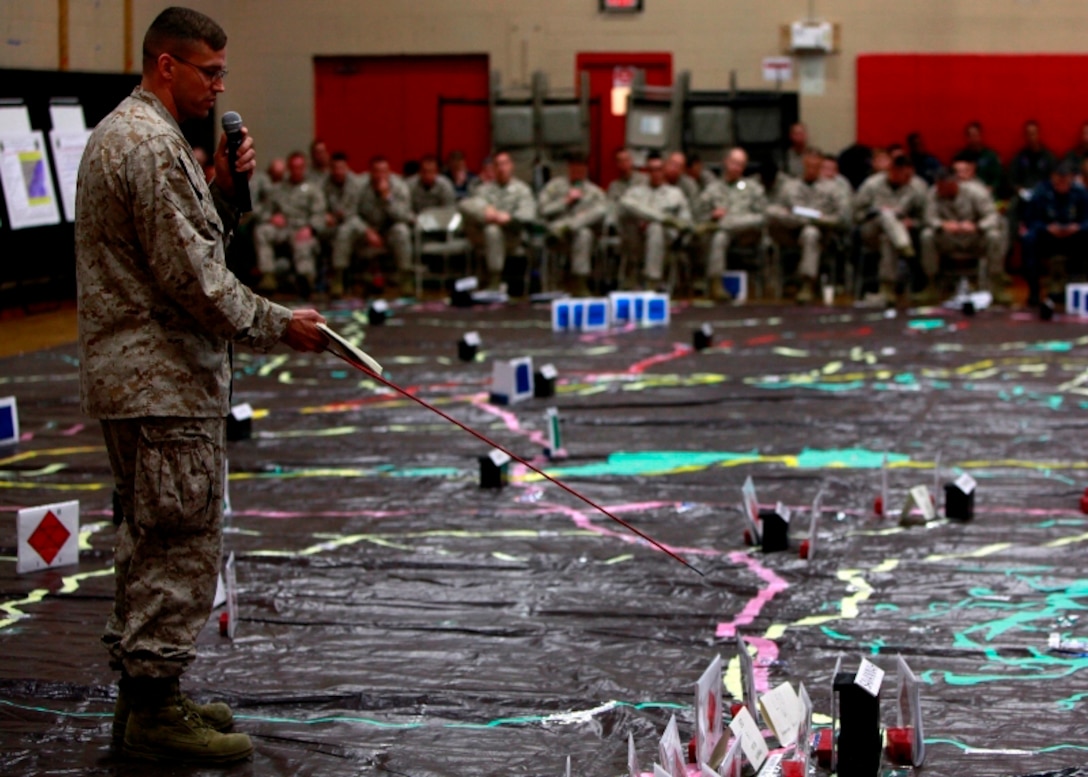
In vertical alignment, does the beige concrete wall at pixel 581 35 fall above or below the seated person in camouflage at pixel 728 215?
above

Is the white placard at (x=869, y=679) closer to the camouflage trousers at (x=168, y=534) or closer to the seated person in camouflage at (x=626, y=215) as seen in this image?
the camouflage trousers at (x=168, y=534)

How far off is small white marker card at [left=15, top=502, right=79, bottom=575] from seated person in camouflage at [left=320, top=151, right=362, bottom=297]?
32.1ft

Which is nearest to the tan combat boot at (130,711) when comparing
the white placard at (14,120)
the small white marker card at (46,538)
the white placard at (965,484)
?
the small white marker card at (46,538)

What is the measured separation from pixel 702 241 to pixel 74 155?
19.6 ft

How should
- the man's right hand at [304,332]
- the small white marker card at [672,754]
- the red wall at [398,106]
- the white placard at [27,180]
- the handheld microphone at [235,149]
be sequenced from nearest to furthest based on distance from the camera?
the small white marker card at [672,754] → the man's right hand at [304,332] → the handheld microphone at [235,149] → the white placard at [27,180] → the red wall at [398,106]

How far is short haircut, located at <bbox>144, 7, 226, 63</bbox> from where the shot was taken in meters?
3.54

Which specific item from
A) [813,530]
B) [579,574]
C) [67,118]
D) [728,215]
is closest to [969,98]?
[728,215]

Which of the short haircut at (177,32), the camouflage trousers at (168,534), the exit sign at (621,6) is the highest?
the exit sign at (621,6)

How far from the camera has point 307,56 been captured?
1748 centimetres

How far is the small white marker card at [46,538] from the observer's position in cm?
526

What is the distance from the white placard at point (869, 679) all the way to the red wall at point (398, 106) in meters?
14.1

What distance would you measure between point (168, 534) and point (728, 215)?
11.7 metres

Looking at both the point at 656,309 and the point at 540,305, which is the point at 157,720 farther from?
the point at 540,305

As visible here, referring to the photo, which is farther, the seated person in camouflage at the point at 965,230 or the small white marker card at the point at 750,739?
the seated person in camouflage at the point at 965,230
